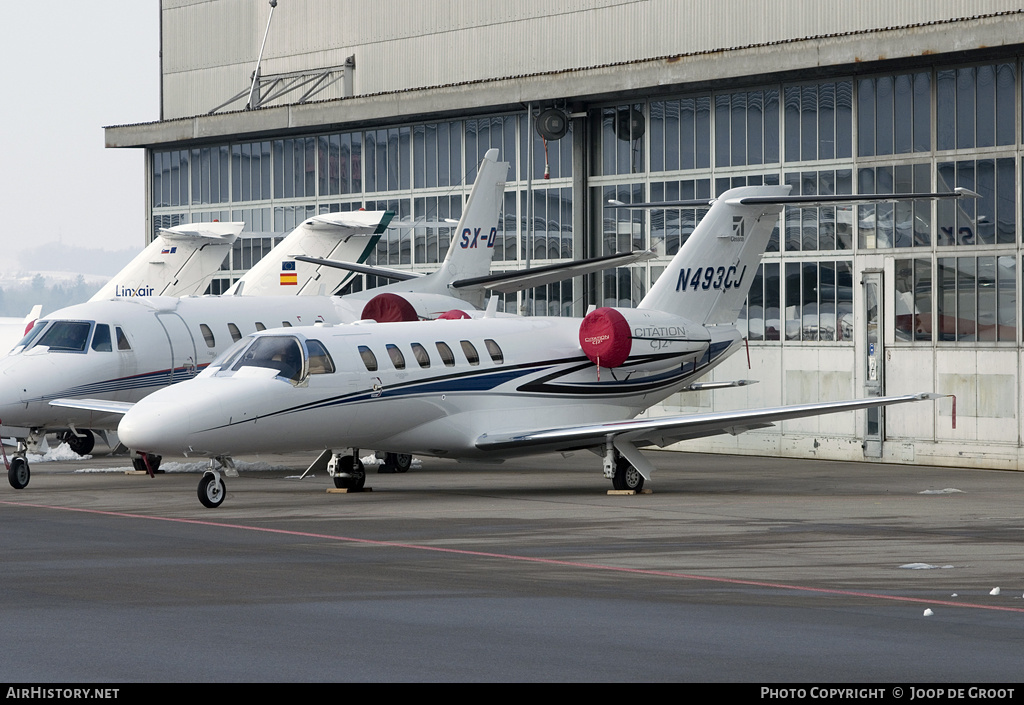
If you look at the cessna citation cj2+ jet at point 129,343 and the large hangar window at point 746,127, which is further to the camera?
the large hangar window at point 746,127

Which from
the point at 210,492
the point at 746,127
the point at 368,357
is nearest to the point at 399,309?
the point at 368,357

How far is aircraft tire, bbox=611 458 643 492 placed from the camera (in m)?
22.2

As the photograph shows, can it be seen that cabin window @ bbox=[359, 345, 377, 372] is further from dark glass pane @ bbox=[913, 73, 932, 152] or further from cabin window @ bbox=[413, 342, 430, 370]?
dark glass pane @ bbox=[913, 73, 932, 152]

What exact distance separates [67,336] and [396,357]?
626 cm

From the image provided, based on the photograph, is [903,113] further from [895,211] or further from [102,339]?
[102,339]

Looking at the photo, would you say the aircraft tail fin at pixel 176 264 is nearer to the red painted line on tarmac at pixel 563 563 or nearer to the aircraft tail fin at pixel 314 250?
the aircraft tail fin at pixel 314 250

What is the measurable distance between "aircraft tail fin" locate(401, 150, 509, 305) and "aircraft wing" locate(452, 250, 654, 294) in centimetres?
48

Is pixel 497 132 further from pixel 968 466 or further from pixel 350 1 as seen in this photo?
pixel 968 466

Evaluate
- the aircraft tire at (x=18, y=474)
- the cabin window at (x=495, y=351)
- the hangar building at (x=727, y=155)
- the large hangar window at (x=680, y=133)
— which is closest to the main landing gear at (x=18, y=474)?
the aircraft tire at (x=18, y=474)

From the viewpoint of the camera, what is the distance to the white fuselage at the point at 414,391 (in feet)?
65.3

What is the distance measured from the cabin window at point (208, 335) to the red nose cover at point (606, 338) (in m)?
6.63

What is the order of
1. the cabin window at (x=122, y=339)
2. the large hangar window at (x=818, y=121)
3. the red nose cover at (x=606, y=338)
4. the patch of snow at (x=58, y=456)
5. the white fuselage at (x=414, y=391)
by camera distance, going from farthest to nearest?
the patch of snow at (x=58, y=456)
the large hangar window at (x=818, y=121)
the cabin window at (x=122, y=339)
the red nose cover at (x=606, y=338)
the white fuselage at (x=414, y=391)

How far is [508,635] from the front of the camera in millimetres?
10312
